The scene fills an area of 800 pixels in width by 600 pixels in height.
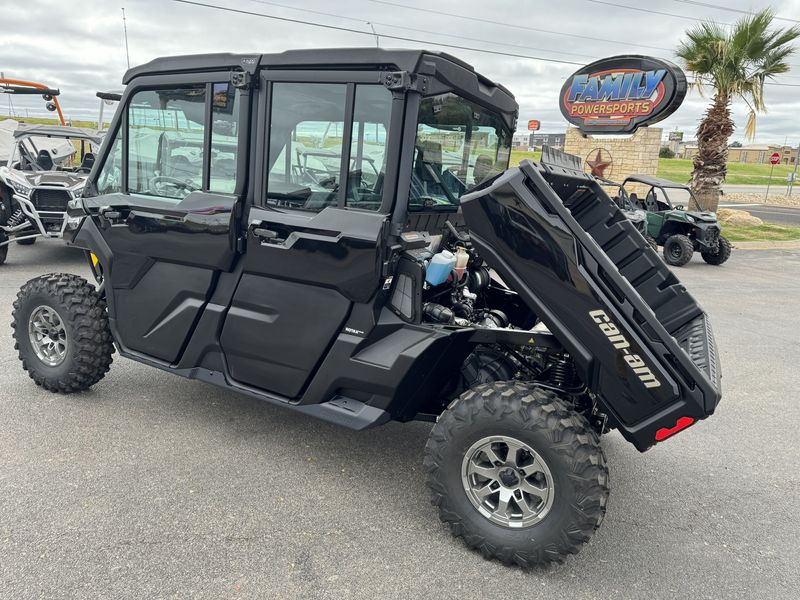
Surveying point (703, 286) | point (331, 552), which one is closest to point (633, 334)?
point (331, 552)

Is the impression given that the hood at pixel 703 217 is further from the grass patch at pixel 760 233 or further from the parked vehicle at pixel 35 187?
the parked vehicle at pixel 35 187

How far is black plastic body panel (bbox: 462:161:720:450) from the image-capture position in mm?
2602

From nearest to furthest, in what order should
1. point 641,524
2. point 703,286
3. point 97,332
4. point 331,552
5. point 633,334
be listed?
point 633,334
point 331,552
point 641,524
point 97,332
point 703,286

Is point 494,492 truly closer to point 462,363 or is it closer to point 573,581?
point 573,581

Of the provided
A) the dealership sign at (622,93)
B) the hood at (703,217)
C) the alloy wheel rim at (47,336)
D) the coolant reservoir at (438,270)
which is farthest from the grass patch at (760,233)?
A: the alloy wheel rim at (47,336)

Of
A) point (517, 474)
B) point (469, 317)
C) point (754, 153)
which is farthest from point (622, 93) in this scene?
point (754, 153)

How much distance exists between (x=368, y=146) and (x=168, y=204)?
1428 millimetres

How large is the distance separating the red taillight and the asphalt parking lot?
679 millimetres

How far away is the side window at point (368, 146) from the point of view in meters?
2.99


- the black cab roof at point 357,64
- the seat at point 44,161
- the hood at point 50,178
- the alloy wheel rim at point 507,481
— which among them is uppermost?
the black cab roof at point 357,64

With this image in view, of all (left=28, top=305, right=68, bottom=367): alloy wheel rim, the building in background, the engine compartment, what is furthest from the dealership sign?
the building in background

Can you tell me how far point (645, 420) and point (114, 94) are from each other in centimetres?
952

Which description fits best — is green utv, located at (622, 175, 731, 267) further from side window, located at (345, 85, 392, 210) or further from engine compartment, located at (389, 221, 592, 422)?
side window, located at (345, 85, 392, 210)

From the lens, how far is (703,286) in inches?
407
